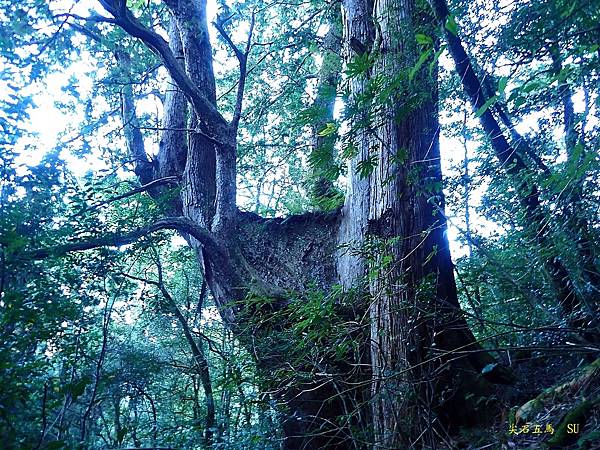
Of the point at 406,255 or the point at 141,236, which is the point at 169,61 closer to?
the point at 141,236

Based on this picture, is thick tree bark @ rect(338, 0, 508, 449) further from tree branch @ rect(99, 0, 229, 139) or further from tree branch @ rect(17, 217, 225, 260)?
tree branch @ rect(99, 0, 229, 139)

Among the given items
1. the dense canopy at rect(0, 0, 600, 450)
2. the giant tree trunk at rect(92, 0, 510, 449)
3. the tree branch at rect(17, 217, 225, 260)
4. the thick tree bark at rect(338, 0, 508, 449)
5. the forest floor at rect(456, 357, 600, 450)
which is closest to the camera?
the forest floor at rect(456, 357, 600, 450)

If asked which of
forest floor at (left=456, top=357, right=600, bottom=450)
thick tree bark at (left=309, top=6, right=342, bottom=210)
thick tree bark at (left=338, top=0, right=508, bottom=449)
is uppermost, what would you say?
thick tree bark at (left=309, top=6, right=342, bottom=210)

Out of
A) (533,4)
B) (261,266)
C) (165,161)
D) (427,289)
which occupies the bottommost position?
(427,289)

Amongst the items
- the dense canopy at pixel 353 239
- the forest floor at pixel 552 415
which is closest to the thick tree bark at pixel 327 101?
the dense canopy at pixel 353 239

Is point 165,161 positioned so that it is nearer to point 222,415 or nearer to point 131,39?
point 131,39

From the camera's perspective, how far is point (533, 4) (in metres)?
3.25

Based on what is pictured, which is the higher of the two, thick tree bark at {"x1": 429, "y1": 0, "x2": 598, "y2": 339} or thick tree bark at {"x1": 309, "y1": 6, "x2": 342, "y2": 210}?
thick tree bark at {"x1": 309, "y1": 6, "x2": 342, "y2": 210}

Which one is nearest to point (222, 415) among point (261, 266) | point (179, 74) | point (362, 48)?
point (261, 266)

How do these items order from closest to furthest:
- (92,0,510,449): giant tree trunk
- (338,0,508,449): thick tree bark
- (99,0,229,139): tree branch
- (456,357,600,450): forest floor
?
(456,357,600,450): forest floor
(338,0,508,449): thick tree bark
(92,0,510,449): giant tree trunk
(99,0,229,139): tree branch

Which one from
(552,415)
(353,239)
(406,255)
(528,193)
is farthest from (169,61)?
(552,415)

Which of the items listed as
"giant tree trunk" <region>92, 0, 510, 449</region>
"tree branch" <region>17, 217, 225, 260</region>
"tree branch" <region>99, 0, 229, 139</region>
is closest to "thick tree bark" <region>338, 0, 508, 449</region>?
"giant tree trunk" <region>92, 0, 510, 449</region>

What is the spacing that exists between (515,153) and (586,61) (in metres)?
0.92

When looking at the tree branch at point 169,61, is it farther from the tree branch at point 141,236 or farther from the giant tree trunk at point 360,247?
the tree branch at point 141,236
